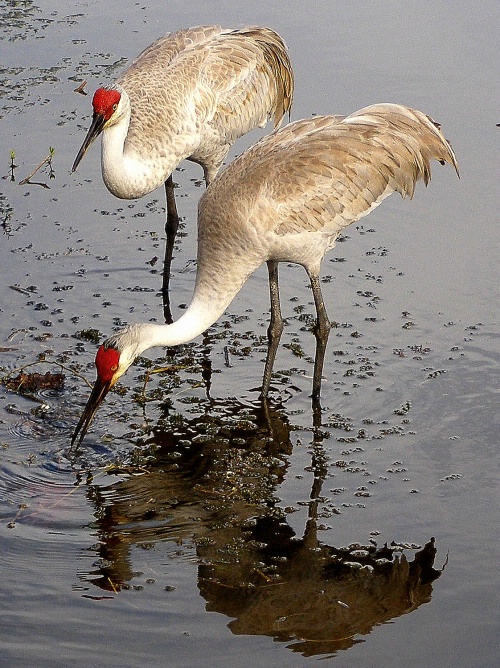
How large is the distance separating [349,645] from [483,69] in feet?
22.1

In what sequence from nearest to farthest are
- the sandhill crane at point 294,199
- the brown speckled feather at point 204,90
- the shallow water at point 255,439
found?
the shallow water at point 255,439
the sandhill crane at point 294,199
the brown speckled feather at point 204,90

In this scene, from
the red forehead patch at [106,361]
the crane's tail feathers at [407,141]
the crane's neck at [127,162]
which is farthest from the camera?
the crane's neck at [127,162]

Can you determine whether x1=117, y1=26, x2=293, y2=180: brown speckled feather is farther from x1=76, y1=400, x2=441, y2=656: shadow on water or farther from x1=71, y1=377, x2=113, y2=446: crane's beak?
x1=76, y1=400, x2=441, y2=656: shadow on water

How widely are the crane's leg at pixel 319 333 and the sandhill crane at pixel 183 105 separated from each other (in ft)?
3.70

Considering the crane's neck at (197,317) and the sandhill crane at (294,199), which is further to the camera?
the sandhill crane at (294,199)

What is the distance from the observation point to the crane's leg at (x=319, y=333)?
6492mm

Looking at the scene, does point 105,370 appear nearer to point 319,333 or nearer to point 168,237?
point 319,333

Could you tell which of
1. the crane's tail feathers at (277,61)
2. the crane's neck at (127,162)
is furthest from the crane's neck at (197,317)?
the crane's tail feathers at (277,61)

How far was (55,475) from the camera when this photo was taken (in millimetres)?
5758

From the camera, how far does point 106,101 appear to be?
655 cm

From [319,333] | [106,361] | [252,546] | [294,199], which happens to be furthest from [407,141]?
[252,546]

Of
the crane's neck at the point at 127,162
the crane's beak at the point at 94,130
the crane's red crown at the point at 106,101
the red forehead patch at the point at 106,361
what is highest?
the crane's red crown at the point at 106,101

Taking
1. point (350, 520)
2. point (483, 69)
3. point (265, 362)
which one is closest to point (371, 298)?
point (265, 362)

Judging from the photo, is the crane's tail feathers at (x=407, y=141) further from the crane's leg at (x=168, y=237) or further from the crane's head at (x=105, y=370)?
the crane's head at (x=105, y=370)
